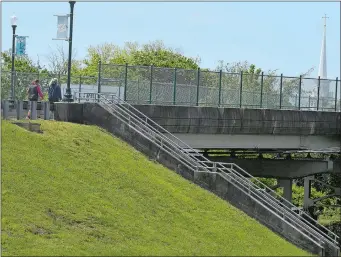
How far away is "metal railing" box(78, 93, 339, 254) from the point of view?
104 ft

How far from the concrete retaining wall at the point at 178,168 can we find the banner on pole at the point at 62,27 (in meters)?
2.42

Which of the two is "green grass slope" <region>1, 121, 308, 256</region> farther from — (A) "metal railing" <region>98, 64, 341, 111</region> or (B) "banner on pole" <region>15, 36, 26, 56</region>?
(B) "banner on pole" <region>15, 36, 26, 56</region>

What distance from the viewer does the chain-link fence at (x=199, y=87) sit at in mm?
40312

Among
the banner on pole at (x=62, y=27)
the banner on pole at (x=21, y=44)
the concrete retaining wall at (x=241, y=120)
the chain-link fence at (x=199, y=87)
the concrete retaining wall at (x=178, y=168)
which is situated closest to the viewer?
the concrete retaining wall at (x=178, y=168)

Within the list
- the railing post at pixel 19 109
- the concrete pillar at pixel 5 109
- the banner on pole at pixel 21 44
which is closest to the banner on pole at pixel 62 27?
the railing post at pixel 19 109

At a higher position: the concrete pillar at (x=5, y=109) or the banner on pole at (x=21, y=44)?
the banner on pole at (x=21, y=44)

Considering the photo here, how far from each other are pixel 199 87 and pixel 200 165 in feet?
30.5

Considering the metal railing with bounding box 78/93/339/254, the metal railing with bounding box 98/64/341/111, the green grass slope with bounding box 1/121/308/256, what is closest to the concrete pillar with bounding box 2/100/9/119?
the green grass slope with bounding box 1/121/308/256

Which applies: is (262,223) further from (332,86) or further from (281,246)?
(332,86)

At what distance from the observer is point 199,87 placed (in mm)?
42500

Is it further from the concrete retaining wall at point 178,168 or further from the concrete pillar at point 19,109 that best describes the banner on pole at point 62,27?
the concrete pillar at point 19,109

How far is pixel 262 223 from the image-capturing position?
102ft

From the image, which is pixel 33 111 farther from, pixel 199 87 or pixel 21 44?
pixel 199 87

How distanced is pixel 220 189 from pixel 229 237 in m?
6.26
